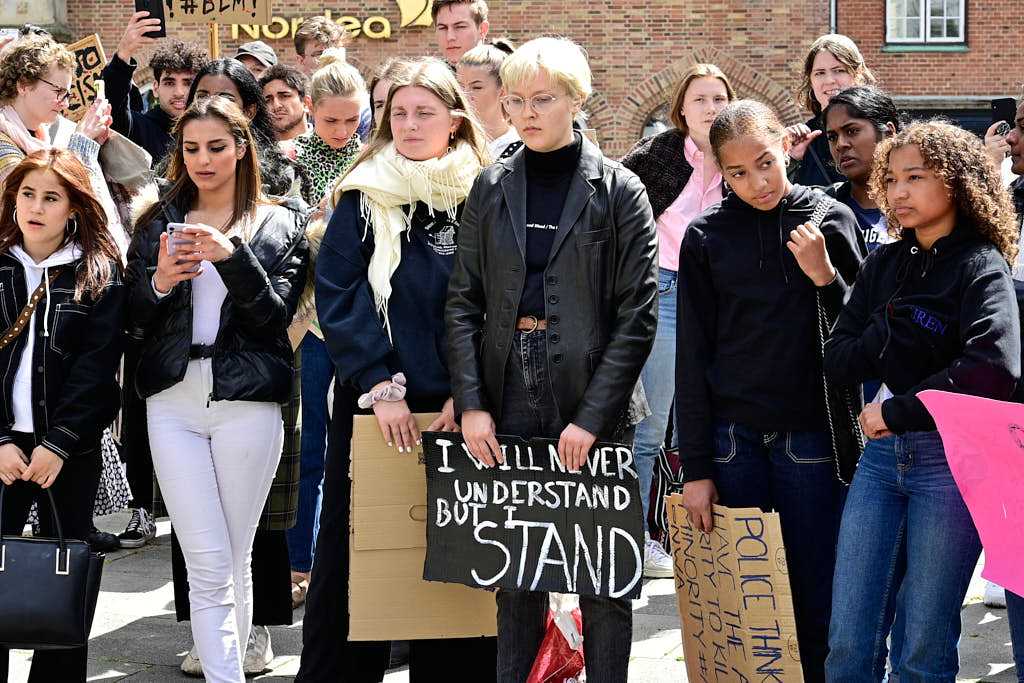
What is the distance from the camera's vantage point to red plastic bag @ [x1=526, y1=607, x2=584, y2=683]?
13.6 feet

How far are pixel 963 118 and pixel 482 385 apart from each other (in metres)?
20.8

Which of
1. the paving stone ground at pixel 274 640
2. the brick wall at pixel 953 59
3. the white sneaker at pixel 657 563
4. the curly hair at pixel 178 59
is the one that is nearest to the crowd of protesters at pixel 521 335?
the paving stone ground at pixel 274 640

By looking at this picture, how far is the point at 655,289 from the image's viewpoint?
4039 mm

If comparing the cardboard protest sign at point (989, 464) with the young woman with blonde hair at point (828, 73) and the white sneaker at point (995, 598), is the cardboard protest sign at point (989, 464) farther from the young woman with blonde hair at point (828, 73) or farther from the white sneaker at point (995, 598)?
the young woman with blonde hair at point (828, 73)

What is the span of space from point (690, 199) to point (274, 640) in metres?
2.67

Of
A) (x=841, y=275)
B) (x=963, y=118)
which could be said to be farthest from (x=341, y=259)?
(x=963, y=118)

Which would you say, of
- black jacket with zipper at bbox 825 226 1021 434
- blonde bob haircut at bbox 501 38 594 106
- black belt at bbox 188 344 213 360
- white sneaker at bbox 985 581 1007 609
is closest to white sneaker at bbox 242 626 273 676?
black belt at bbox 188 344 213 360

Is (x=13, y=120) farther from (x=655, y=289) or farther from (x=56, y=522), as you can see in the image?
(x=655, y=289)

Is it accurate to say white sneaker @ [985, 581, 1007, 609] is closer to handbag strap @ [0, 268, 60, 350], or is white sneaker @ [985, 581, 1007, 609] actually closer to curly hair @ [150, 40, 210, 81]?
handbag strap @ [0, 268, 60, 350]

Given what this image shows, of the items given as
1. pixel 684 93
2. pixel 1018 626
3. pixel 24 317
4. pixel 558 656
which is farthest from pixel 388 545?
pixel 684 93

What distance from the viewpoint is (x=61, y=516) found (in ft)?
14.5

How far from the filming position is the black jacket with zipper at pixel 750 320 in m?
4.09

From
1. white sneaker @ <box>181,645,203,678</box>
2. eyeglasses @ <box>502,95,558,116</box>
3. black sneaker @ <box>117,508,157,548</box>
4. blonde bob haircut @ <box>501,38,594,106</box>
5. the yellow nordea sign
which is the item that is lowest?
black sneaker @ <box>117,508,157,548</box>

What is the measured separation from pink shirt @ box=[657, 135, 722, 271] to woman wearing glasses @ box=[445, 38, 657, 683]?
6.67ft
